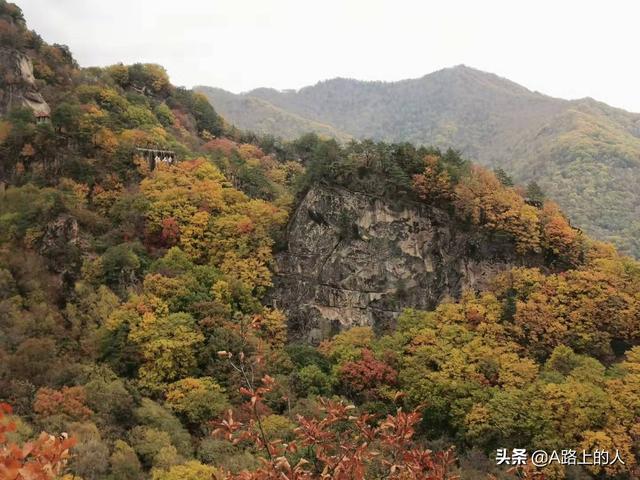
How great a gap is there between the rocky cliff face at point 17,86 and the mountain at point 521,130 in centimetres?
6782

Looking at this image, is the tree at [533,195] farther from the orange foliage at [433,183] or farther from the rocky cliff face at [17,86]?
the rocky cliff face at [17,86]

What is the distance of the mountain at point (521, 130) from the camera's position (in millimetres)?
81812

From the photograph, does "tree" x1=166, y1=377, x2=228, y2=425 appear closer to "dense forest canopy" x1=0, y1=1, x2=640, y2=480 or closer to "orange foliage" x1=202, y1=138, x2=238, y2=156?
"dense forest canopy" x1=0, y1=1, x2=640, y2=480

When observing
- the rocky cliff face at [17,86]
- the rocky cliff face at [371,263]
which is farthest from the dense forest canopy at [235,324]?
the rocky cliff face at [17,86]

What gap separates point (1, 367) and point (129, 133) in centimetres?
2365

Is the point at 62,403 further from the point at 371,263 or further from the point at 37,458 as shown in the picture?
the point at 371,263

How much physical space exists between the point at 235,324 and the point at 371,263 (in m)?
10.7

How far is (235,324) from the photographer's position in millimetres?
29609

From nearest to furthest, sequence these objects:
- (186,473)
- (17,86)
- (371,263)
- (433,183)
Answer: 1. (186,473)
2. (433,183)
3. (371,263)
4. (17,86)

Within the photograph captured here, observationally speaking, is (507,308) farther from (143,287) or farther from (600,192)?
(600,192)

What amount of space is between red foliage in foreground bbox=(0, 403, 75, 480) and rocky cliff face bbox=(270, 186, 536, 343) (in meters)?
30.1

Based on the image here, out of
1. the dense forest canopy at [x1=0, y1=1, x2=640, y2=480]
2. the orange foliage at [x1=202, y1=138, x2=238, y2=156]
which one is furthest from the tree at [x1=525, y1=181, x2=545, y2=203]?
the orange foliage at [x1=202, y1=138, x2=238, y2=156]

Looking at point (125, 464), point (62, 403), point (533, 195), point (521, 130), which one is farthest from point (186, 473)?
point (521, 130)

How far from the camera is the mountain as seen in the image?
268 ft
